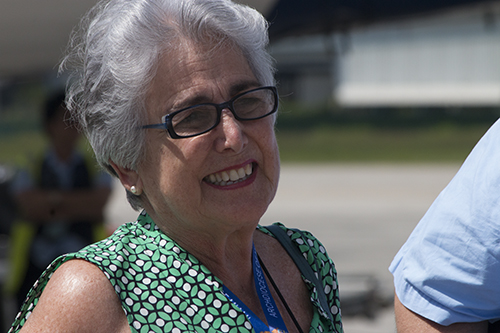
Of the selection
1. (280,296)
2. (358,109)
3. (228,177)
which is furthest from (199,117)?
(358,109)

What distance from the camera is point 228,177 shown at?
1.35 meters

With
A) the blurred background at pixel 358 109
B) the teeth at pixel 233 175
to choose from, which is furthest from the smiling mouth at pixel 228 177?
the blurred background at pixel 358 109

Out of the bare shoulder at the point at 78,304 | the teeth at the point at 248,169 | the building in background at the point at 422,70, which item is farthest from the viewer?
the building in background at the point at 422,70

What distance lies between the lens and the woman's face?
130cm

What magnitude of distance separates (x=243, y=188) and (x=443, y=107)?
75.1ft

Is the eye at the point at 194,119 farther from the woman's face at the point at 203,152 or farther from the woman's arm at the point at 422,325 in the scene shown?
the woman's arm at the point at 422,325

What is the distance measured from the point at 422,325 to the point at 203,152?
1.97ft

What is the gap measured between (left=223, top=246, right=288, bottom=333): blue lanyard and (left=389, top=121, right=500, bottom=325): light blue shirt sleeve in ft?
0.99

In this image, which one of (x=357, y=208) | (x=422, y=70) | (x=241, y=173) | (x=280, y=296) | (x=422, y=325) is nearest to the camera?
(x=422, y=325)

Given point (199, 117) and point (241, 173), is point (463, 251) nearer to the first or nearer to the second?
point (241, 173)

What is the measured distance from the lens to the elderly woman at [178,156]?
1263 millimetres

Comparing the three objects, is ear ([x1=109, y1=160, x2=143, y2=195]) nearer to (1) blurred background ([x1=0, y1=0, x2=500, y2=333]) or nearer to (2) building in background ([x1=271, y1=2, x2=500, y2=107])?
(1) blurred background ([x1=0, y1=0, x2=500, y2=333])

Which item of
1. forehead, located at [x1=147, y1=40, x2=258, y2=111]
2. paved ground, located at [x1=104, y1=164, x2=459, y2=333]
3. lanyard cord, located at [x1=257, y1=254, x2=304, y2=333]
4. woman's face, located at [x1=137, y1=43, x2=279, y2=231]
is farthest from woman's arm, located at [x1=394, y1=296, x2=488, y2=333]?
paved ground, located at [x1=104, y1=164, x2=459, y2=333]

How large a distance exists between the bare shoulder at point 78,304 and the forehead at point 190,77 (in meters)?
0.39
